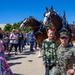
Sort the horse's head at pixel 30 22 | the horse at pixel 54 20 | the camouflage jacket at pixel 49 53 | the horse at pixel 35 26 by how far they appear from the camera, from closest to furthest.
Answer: the camouflage jacket at pixel 49 53 < the horse at pixel 54 20 < the horse at pixel 35 26 < the horse's head at pixel 30 22

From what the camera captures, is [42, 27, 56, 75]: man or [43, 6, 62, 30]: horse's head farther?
[43, 6, 62, 30]: horse's head

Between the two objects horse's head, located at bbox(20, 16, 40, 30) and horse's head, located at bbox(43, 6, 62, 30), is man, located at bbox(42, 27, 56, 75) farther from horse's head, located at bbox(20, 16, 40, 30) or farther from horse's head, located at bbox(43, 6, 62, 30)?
horse's head, located at bbox(20, 16, 40, 30)

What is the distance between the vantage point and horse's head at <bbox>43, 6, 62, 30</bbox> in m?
13.7

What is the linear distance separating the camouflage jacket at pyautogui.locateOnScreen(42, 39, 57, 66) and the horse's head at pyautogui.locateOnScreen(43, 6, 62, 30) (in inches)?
328

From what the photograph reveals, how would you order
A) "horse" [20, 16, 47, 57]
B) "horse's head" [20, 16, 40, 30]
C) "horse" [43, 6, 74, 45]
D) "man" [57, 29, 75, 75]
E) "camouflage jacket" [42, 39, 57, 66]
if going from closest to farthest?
"man" [57, 29, 75, 75], "camouflage jacket" [42, 39, 57, 66], "horse" [43, 6, 74, 45], "horse" [20, 16, 47, 57], "horse's head" [20, 16, 40, 30]

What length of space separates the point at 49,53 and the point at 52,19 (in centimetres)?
892

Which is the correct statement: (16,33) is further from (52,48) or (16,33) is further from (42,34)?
(52,48)

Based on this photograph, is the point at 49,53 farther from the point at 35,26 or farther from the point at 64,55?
the point at 35,26

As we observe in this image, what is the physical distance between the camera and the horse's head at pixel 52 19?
541 inches

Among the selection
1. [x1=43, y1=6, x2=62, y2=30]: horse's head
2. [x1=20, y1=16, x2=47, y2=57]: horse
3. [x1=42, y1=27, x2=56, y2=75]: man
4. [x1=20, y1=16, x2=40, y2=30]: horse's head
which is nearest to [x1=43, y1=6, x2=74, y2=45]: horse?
[x1=43, y1=6, x2=62, y2=30]: horse's head

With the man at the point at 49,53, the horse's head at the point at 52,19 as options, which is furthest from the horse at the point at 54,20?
the man at the point at 49,53

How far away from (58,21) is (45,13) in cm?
80

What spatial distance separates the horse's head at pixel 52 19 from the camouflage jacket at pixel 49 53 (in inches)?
328

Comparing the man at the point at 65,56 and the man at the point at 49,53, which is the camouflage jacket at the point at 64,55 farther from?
the man at the point at 49,53
